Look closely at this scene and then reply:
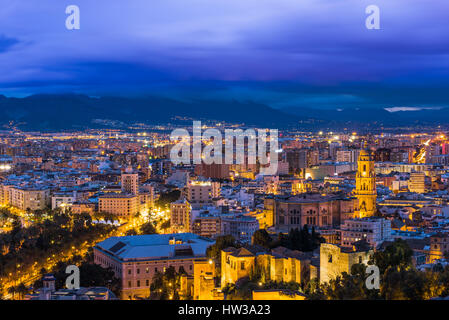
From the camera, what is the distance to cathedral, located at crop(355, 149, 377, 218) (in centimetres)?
2050

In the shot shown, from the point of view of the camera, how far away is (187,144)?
186 ft

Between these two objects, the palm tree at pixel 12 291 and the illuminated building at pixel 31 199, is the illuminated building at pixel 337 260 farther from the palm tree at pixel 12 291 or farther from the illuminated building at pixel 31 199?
the illuminated building at pixel 31 199

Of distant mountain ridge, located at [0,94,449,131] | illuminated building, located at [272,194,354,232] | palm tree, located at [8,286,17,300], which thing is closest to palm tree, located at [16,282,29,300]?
palm tree, located at [8,286,17,300]

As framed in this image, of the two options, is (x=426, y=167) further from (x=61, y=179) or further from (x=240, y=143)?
(x=61, y=179)

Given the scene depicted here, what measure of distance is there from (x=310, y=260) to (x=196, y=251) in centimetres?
442

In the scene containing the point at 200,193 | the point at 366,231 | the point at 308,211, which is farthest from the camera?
the point at 200,193

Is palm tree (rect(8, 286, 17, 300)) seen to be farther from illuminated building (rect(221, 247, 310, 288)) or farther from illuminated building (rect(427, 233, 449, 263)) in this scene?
illuminated building (rect(427, 233, 449, 263))

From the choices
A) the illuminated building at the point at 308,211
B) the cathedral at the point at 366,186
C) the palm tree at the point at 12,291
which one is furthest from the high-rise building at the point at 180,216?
the palm tree at the point at 12,291

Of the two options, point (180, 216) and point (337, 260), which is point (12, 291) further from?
point (180, 216)

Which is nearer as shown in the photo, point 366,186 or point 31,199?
point 366,186

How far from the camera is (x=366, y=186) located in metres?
20.7

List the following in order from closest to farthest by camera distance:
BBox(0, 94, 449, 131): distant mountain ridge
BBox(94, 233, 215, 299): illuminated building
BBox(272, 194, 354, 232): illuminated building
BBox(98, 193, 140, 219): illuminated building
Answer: BBox(94, 233, 215, 299): illuminated building, BBox(272, 194, 354, 232): illuminated building, BBox(98, 193, 140, 219): illuminated building, BBox(0, 94, 449, 131): distant mountain ridge

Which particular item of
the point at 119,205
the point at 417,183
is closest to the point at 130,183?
the point at 119,205

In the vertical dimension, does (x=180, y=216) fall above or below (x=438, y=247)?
above
